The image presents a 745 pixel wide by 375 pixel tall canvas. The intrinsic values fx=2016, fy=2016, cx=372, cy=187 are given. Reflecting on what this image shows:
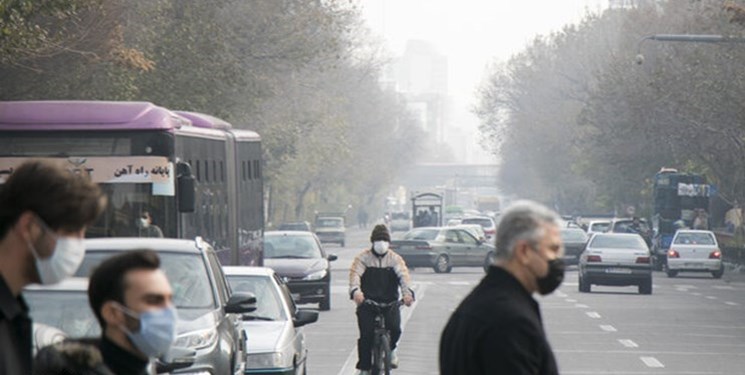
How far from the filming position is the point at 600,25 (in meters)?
111

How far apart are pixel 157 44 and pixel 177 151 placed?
74.2 ft

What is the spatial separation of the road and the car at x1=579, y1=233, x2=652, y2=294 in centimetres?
47

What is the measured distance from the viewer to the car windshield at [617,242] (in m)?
44.2

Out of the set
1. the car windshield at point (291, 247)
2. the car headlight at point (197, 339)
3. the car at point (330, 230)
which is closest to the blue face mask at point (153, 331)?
the car headlight at point (197, 339)

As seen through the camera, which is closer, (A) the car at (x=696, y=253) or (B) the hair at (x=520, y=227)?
(B) the hair at (x=520, y=227)

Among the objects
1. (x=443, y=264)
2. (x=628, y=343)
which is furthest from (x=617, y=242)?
(x=443, y=264)

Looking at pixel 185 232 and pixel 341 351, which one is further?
pixel 341 351

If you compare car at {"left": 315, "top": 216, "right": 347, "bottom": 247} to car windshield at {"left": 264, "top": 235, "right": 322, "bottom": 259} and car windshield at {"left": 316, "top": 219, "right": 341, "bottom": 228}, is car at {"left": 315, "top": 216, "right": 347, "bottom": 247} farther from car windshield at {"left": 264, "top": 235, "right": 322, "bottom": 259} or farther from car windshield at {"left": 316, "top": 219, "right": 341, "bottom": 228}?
car windshield at {"left": 264, "top": 235, "right": 322, "bottom": 259}

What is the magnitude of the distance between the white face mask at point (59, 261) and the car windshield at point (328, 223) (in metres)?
97.4

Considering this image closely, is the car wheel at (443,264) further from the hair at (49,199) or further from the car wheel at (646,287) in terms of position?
the hair at (49,199)

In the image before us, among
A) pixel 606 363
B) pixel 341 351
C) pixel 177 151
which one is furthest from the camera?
pixel 341 351

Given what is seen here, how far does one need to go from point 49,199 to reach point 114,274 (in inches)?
12.9

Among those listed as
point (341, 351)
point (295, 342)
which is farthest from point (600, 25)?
point (295, 342)

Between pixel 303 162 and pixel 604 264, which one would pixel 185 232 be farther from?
pixel 303 162
